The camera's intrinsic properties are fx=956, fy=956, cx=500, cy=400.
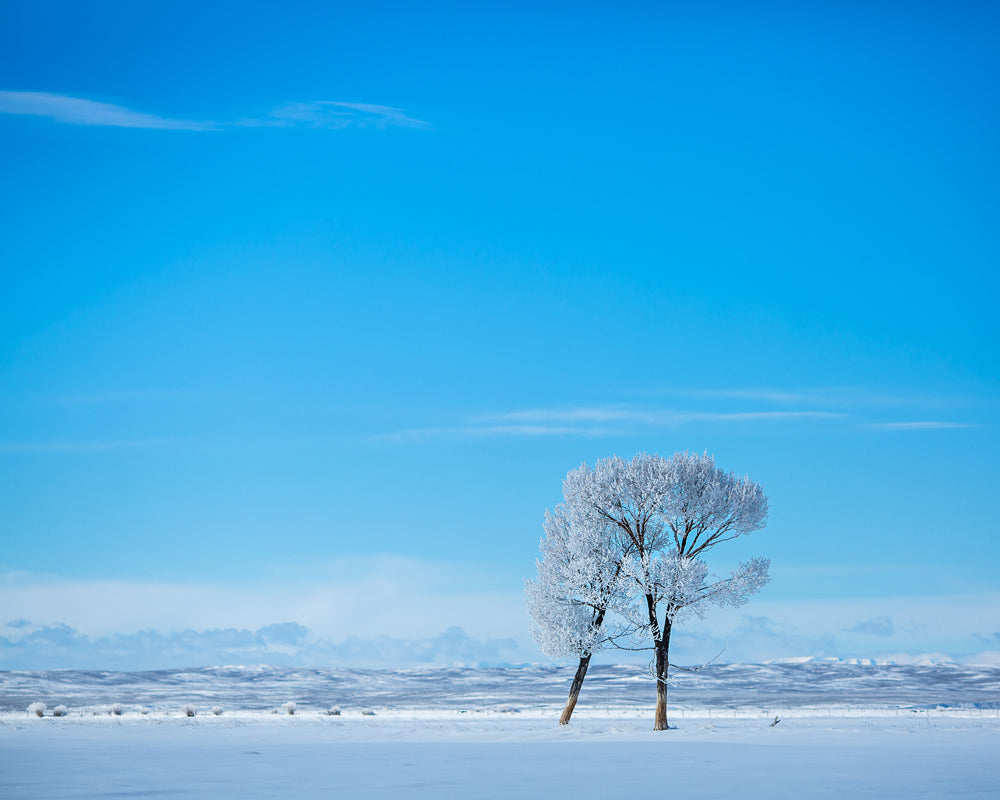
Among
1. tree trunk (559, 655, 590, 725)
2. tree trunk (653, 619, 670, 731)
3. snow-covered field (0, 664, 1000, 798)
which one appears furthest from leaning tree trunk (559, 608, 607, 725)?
tree trunk (653, 619, 670, 731)

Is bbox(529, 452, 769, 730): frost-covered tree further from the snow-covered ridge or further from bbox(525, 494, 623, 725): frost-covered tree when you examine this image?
the snow-covered ridge

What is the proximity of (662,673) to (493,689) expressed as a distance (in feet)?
181

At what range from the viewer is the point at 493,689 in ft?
290

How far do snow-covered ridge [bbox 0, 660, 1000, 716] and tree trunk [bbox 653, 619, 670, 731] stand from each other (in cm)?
1775

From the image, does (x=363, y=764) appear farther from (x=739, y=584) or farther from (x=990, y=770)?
(x=739, y=584)

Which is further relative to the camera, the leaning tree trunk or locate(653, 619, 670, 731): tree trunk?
the leaning tree trunk

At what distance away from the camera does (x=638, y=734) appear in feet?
109

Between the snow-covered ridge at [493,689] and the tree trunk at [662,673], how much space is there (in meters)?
17.8

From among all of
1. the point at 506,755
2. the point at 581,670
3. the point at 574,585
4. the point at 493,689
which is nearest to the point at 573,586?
the point at 574,585

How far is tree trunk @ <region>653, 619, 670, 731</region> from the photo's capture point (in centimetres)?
3512

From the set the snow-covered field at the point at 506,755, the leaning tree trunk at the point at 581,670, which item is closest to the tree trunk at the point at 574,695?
the leaning tree trunk at the point at 581,670

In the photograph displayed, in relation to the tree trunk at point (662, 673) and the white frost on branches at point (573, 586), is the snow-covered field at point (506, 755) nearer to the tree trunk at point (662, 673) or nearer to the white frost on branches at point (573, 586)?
the tree trunk at point (662, 673)

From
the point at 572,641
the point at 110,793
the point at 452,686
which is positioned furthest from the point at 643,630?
the point at 452,686

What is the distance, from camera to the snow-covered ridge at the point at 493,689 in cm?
6116
